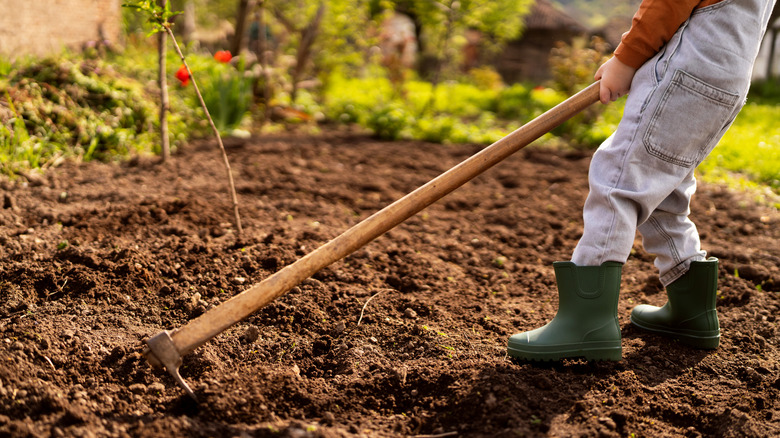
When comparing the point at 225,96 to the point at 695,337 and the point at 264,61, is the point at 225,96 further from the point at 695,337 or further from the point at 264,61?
the point at 695,337

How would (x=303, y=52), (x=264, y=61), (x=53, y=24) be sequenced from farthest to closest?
(x=303, y=52), (x=53, y=24), (x=264, y=61)

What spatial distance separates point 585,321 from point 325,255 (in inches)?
32.4

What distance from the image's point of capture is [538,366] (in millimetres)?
1871

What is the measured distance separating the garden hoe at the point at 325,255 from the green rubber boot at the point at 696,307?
738 mm

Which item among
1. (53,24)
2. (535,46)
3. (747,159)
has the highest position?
(53,24)

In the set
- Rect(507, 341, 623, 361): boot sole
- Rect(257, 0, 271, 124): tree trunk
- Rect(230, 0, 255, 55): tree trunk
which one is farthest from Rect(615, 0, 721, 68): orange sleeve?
Rect(230, 0, 255, 55): tree trunk

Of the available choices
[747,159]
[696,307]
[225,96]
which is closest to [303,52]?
[225,96]

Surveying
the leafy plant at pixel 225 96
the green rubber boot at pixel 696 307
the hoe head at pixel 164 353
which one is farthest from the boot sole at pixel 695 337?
the leafy plant at pixel 225 96

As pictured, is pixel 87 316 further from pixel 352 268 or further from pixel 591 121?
pixel 591 121

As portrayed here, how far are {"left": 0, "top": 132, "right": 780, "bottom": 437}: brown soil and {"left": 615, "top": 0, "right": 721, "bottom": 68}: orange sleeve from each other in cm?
97

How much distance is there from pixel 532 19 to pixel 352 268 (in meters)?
22.7

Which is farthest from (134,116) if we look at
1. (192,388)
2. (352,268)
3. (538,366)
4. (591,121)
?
(591,121)

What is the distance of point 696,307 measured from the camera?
2070 millimetres

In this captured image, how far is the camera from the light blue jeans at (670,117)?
1.69m
